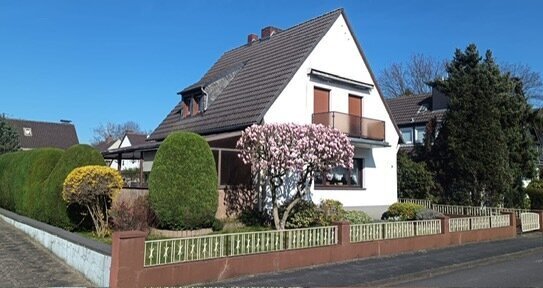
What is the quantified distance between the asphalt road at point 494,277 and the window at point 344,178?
8.06 m

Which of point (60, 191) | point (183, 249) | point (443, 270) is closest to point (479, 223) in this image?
point (443, 270)

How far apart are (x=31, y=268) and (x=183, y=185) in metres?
4.18

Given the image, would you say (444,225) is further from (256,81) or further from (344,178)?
(256,81)

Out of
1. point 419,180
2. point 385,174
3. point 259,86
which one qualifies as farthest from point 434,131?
point 259,86

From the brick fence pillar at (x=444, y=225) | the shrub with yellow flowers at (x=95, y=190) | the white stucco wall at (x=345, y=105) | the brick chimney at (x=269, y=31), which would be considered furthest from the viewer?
the brick chimney at (x=269, y=31)

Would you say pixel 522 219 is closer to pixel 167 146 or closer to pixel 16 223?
pixel 167 146

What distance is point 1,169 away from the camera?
69.9ft

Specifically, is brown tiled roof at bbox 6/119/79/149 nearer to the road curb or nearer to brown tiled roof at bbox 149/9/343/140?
brown tiled roof at bbox 149/9/343/140

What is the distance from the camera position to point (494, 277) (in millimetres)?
10062

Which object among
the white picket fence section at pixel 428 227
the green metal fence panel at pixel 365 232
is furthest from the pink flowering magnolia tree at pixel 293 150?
the white picket fence section at pixel 428 227

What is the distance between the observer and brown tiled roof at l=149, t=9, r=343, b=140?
727 inches

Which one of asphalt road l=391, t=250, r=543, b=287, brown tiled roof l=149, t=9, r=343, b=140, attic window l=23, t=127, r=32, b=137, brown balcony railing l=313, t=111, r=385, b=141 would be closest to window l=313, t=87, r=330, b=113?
brown balcony railing l=313, t=111, r=385, b=141

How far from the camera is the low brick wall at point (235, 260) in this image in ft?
26.1

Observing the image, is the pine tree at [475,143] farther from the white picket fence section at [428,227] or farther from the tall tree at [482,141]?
the white picket fence section at [428,227]
